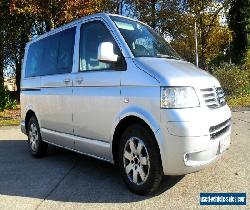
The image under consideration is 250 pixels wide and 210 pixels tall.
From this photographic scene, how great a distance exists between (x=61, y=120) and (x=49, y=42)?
5.01ft

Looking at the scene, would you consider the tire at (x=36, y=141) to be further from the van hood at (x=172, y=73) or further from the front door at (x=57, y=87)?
the van hood at (x=172, y=73)

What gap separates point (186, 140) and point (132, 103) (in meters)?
0.83

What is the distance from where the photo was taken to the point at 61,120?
6.22 meters

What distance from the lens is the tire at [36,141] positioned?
23.7ft

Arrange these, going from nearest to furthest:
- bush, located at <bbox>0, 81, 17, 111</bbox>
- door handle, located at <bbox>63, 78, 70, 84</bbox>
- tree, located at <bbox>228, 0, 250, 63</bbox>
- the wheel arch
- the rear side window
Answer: the wheel arch → door handle, located at <bbox>63, 78, 70, 84</bbox> → the rear side window → bush, located at <bbox>0, 81, 17, 111</bbox> → tree, located at <bbox>228, 0, 250, 63</bbox>

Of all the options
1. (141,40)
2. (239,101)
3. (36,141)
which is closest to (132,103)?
(141,40)

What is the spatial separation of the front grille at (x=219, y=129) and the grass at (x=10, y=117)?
870 centimetres

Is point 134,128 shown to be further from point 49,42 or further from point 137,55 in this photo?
point 49,42

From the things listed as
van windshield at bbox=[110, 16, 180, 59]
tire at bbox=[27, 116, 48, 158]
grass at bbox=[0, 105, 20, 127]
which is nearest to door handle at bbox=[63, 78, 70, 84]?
van windshield at bbox=[110, 16, 180, 59]

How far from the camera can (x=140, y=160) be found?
15.8 feet

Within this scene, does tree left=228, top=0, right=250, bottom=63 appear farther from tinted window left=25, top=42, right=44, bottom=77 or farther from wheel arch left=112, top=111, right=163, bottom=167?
wheel arch left=112, top=111, right=163, bottom=167

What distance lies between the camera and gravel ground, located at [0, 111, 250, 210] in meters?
4.66

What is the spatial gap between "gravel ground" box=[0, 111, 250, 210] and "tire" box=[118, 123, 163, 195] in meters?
0.15

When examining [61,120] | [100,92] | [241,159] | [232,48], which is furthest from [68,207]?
[232,48]
